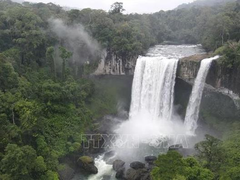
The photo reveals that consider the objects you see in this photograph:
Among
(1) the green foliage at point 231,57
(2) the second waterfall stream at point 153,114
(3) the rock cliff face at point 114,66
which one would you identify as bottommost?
(2) the second waterfall stream at point 153,114

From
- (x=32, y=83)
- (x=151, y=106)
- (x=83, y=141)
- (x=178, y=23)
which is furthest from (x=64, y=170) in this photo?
(x=178, y=23)

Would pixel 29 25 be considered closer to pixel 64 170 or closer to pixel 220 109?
pixel 64 170

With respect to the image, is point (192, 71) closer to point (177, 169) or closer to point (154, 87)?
point (154, 87)

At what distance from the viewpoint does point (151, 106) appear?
3238 cm

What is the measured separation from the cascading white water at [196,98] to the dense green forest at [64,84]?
2.23 metres

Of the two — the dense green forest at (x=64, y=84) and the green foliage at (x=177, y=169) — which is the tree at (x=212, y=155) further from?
the green foliage at (x=177, y=169)

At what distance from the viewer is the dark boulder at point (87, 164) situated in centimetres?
2284

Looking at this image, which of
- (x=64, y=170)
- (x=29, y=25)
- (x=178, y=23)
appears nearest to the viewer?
(x=64, y=170)

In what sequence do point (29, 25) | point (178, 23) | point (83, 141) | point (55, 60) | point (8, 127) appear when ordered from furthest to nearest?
point (178, 23), point (55, 60), point (29, 25), point (83, 141), point (8, 127)

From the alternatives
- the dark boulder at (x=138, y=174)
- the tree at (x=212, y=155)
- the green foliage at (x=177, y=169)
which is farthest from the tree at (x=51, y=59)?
the tree at (x=212, y=155)

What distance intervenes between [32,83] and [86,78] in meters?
8.78

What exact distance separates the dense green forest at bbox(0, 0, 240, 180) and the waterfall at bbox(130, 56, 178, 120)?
10.2 ft

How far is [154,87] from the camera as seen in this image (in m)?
31.8

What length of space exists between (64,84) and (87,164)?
1022 centimetres
